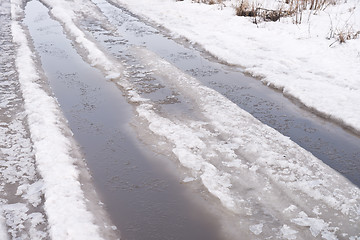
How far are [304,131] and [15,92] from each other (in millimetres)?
4173

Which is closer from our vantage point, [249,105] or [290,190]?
[290,190]

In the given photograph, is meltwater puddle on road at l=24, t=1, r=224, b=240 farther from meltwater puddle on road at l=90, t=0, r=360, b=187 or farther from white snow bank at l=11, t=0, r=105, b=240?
meltwater puddle on road at l=90, t=0, r=360, b=187

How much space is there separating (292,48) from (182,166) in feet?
16.1

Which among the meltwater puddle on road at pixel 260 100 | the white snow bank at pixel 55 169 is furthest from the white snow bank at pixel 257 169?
the white snow bank at pixel 55 169

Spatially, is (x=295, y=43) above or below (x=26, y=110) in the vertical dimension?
above

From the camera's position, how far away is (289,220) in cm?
283

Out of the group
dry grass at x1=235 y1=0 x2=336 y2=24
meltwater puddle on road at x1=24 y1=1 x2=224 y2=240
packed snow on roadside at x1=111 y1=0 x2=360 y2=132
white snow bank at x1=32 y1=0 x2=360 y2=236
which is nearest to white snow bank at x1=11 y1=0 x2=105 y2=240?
meltwater puddle on road at x1=24 y1=1 x2=224 y2=240

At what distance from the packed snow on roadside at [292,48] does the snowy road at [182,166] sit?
1222mm

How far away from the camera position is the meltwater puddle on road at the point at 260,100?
384cm

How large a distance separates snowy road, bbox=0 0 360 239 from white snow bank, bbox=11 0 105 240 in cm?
1

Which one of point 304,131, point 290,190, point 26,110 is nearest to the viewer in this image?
point 290,190

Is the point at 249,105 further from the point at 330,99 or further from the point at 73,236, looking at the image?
the point at 73,236

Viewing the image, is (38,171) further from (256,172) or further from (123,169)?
(256,172)

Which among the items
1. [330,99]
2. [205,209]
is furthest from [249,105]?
[205,209]
